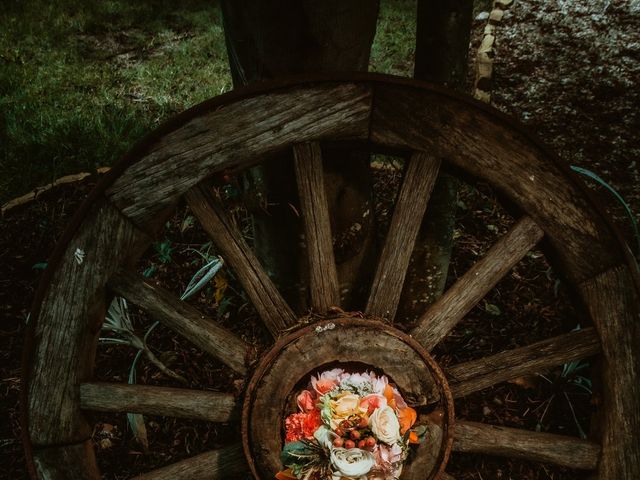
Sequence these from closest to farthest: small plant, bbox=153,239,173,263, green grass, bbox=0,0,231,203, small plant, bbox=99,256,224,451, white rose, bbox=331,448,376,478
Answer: white rose, bbox=331,448,376,478 < small plant, bbox=99,256,224,451 < small plant, bbox=153,239,173,263 < green grass, bbox=0,0,231,203

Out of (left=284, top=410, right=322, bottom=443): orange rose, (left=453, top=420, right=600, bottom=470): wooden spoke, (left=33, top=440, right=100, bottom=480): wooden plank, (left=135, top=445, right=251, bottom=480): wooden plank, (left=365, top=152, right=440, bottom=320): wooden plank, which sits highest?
(left=365, top=152, right=440, bottom=320): wooden plank

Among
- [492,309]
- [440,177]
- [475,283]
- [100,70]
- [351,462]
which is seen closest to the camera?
[351,462]

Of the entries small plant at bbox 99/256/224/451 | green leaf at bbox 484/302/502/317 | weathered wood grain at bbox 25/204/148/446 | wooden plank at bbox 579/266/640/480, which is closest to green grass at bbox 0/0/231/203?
small plant at bbox 99/256/224/451

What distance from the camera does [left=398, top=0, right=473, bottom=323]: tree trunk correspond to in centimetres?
164

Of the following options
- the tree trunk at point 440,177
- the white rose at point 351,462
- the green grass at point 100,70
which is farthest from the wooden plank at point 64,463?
the green grass at point 100,70

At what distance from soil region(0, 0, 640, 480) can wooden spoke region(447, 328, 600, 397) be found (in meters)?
0.11

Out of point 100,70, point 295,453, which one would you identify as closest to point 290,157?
point 295,453

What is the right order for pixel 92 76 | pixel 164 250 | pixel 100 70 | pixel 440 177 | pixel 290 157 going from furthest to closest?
pixel 100 70
pixel 92 76
pixel 164 250
pixel 440 177
pixel 290 157

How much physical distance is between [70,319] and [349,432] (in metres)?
0.71

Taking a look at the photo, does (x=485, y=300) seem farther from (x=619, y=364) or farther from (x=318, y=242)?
(x=318, y=242)

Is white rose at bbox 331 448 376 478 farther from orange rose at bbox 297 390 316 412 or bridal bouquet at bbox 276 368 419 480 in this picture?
orange rose at bbox 297 390 316 412

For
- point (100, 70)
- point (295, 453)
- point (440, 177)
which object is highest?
point (100, 70)

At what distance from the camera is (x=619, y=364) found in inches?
49.7

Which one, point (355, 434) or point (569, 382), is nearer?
point (355, 434)
